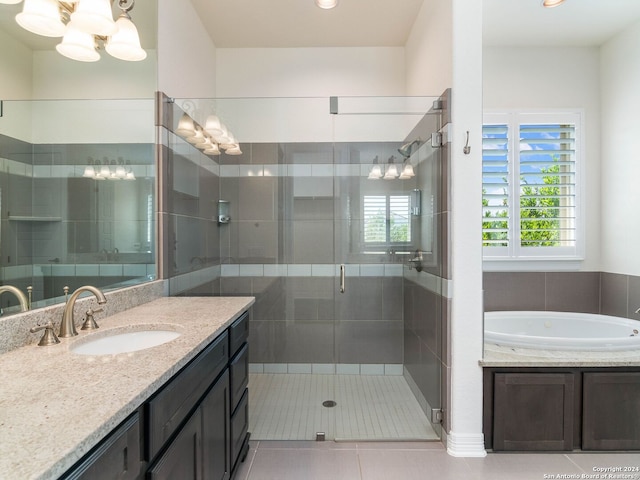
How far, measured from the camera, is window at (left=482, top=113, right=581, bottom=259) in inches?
109

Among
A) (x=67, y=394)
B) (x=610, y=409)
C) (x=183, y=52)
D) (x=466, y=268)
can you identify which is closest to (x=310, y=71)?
(x=183, y=52)

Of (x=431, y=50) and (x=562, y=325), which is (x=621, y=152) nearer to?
(x=562, y=325)

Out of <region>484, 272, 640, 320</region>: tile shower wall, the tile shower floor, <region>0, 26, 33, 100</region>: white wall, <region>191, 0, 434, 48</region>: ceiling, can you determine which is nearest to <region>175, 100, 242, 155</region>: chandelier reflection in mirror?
<region>191, 0, 434, 48</region>: ceiling

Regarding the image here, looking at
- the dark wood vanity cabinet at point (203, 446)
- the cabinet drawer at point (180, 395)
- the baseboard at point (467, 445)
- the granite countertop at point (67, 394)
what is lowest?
the baseboard at point (467, 445)

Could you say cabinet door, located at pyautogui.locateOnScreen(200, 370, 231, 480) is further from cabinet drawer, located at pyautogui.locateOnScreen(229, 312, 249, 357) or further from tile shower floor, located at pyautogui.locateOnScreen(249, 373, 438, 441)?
tile shower floor, located at pyautogui.locateOnScreen(249, 373, 438, 441)

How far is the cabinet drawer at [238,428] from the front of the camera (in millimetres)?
1544

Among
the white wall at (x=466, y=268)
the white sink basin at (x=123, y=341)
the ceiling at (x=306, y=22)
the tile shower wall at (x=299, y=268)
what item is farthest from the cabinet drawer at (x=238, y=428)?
the ceiling at (x=306, y=22)

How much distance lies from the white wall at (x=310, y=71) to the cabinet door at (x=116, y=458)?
2.92m

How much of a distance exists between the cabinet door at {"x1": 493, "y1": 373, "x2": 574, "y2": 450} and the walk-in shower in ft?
1.44

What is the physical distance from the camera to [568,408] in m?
1.86

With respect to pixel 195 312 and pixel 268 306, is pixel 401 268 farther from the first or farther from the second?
pixel 195 312

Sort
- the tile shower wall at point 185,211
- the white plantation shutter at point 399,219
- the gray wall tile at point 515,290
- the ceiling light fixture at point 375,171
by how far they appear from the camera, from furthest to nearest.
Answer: the gray wall tile at point 515,290, the ceiling light fixture at point 375,171, the white plantation shutter at point 399,219, the tile shower wall at point 185,211

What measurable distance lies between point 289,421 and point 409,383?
1.05 meters

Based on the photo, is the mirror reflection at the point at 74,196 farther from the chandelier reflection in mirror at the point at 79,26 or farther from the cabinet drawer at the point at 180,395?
the cabinet drawer at the point at 180,395
